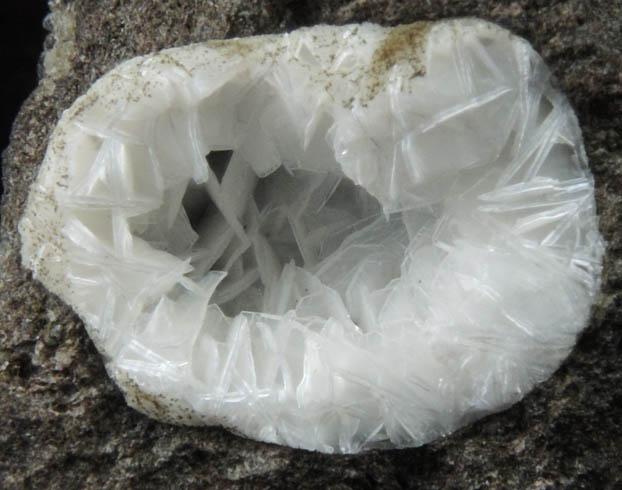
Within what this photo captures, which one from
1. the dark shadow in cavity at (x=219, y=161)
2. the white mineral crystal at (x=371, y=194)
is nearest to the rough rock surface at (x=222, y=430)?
the white mineral crystal at (x=371, y=194)

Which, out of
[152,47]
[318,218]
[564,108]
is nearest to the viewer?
[564,108]

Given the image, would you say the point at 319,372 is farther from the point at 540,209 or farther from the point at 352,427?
the point at 540,209

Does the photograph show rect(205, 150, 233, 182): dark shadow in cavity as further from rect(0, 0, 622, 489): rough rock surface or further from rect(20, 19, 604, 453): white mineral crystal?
rect(0, 0, 622, 489): rough rock surface

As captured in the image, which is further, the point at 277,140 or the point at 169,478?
the point at 169,478

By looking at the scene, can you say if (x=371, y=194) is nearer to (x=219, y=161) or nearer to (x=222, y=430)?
(x=219, y=161)

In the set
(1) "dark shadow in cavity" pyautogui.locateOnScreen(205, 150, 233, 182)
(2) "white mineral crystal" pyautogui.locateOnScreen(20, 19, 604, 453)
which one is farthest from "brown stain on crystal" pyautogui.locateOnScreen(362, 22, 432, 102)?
(1) "dark shadow in cavity" pyautogui.locateOnScreen(205, 150, 233, 182)

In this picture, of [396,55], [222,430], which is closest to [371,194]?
[396,55]

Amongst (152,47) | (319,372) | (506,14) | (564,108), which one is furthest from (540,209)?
(152,47)

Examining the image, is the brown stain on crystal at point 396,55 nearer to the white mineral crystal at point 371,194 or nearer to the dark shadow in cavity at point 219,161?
the white mineral crystal at point 371,194
